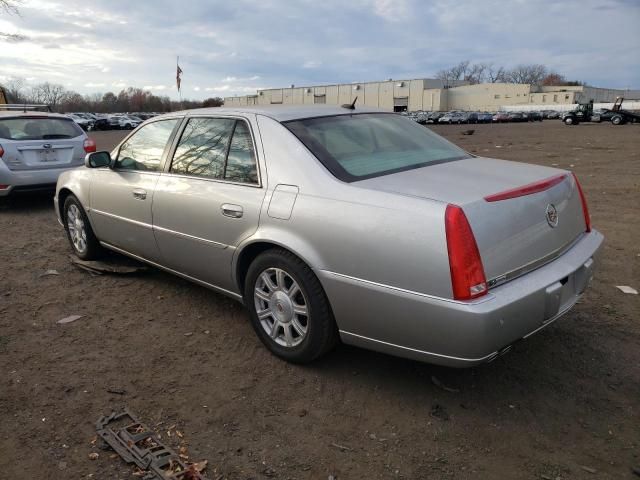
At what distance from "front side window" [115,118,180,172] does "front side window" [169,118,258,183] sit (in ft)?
0.83

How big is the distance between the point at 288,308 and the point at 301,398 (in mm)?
538

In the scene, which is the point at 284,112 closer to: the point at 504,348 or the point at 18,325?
the point at 504,348

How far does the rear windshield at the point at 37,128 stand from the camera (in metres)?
7.95

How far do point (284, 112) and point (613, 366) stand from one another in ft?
8.69

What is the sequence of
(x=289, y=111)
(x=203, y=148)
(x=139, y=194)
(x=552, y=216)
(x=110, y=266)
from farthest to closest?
(x=110, y=266) < (x=139, y=194) < (x=203, y=148) < (x=289, y=111) < (x=552, y=216)

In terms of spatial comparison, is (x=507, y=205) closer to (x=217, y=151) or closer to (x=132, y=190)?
(x=217, y=151)

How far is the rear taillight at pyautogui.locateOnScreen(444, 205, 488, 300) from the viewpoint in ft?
8.05

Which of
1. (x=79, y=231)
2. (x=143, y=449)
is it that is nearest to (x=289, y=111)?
(x=143, y=449)

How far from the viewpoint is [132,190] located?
438 centimetres

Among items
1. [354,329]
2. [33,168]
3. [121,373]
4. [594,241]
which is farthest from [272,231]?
[33,168]

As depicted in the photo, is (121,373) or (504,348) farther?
(121,373)

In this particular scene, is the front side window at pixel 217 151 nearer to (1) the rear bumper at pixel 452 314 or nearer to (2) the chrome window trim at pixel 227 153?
(2) the chrome window trim at pixel 227 153

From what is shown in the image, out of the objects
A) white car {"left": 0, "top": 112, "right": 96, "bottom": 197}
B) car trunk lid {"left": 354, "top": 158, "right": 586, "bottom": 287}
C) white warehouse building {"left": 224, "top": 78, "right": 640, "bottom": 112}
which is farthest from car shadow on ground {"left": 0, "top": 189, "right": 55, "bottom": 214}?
white warehouse building {"left": 224, "top": 78, "right": 640, "bottom": 112}

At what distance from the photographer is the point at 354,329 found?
2910mm
